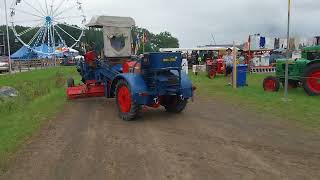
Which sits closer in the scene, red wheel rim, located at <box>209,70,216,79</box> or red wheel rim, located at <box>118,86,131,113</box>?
red wheel rim, located at <box>118,86,131,113</box>

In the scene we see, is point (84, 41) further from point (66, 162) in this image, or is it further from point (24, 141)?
point (66, 162)

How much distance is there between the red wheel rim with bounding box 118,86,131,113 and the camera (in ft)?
36.6

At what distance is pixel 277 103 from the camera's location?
1316cm

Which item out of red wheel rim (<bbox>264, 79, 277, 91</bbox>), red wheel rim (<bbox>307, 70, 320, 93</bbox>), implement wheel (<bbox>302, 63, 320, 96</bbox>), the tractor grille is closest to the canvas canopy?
the tractor grille

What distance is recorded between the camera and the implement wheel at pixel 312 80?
15.2 meters

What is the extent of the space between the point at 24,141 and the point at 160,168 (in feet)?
10.9

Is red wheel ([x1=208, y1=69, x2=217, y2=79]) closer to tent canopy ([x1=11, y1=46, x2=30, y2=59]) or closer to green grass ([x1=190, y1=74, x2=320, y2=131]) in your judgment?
green grass ([x1=190, y1=74, x2=320, y2=131])

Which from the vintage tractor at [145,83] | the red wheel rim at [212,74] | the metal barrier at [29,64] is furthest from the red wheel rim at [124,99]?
the metal barrier at [29,64]

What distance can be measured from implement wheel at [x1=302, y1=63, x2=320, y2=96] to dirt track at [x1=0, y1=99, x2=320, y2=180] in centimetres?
490

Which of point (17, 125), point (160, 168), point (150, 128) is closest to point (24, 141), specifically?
point (17, 125)

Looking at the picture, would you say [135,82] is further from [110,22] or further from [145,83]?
[110,22]

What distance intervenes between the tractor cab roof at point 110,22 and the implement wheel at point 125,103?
11.2 ft

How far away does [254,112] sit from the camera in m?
11.7

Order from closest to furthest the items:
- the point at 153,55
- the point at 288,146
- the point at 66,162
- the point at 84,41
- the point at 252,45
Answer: the point at 66,162 → the point at 288,146 → the point at 153,55 → the point at 84,41 → the point at 252,45
